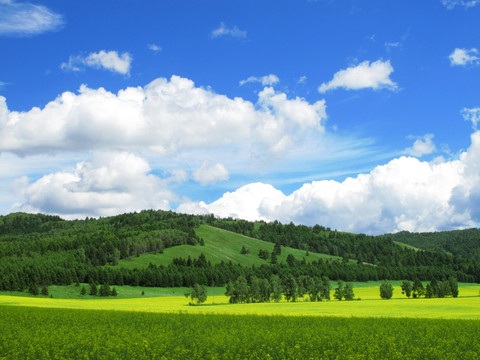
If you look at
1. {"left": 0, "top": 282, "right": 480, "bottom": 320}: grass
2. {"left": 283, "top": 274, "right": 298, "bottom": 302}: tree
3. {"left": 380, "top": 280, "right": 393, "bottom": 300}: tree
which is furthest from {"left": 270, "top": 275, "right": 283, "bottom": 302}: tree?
{"left": 380, "top": 280, "right": 393, "bottom": 300}: tree

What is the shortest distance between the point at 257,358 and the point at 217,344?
465 centimetres

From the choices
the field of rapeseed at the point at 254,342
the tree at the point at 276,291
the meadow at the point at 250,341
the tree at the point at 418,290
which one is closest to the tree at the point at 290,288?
the tree at the point at 276,291

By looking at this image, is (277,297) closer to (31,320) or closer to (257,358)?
(31,320)

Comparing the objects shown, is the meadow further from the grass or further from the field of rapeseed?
the grass

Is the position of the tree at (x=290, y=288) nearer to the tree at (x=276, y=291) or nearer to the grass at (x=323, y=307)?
the tree at (x=276, y=291)

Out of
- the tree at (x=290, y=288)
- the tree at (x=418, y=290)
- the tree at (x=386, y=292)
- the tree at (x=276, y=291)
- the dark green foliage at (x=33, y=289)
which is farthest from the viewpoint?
the dark green foliage at (x=33, y=289)

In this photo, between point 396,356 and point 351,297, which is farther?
point 351,297

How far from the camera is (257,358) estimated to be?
28875 millimetres

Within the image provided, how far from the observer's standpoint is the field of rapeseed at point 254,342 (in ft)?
98.1

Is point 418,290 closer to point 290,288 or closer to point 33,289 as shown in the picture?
point 290,288

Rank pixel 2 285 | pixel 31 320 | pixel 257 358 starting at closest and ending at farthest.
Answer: pixel 257 358 → pixel 31 320 → pixel 2 285

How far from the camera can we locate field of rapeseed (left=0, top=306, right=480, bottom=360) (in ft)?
98.1

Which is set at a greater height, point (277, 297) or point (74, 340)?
point (74, 340)

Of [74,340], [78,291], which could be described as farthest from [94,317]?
[78,291]
